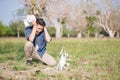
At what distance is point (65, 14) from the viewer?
50219mm

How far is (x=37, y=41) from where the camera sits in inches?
279

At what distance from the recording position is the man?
22.3 feet

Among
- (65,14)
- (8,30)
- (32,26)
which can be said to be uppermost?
(32,26)

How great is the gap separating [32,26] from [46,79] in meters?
2.04

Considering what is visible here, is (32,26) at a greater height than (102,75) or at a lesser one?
greater

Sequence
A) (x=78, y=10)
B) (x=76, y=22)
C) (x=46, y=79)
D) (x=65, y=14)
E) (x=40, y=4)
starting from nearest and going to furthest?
(x=46, y=79)
(x=40, y=4)
(x=65, y=14)
(x=78, y=10)
(x=76, y=22)

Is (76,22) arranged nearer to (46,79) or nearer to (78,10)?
(78,10)

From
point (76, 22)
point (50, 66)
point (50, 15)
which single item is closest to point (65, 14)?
point (50, 15)

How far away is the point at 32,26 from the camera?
6.90m

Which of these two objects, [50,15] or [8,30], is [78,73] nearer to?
[50,15]

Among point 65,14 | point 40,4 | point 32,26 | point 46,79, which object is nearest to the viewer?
point 46,79

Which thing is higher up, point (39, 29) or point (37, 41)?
point (39, 29)

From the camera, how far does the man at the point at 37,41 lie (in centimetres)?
679

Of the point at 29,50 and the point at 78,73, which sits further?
the point at 29,50
